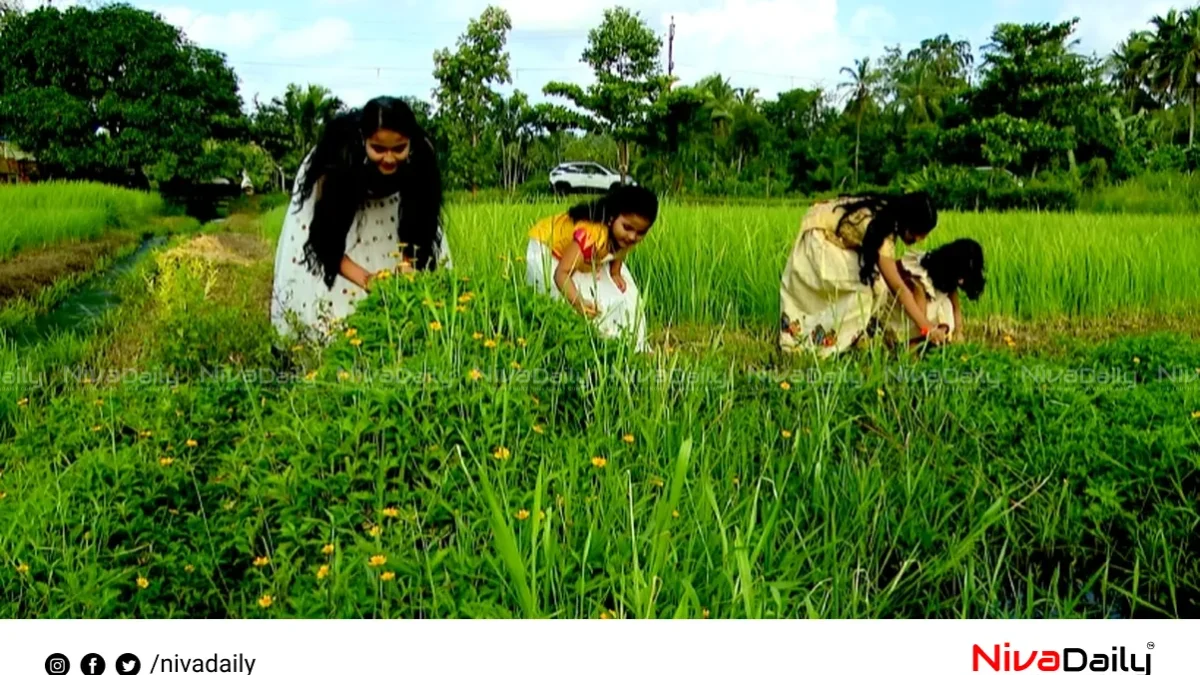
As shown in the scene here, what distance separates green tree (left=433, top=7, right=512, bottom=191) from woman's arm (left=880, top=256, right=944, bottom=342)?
3.93ft

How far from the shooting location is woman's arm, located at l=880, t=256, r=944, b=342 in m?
2.82

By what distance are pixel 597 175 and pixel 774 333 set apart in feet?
2.54

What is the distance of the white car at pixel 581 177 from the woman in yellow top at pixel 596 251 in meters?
0.23

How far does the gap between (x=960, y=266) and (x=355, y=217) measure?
176cm

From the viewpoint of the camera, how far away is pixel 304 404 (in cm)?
183

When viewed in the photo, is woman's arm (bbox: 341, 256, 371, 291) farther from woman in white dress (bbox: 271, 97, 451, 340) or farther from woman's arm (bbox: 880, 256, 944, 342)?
woman's arm (bbox: 880, 256, 944, 342)

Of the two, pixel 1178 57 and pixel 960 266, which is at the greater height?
pixel 1178 57

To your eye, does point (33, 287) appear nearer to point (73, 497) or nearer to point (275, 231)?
point (275, 231)

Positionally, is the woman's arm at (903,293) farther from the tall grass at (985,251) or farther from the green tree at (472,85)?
the green tree at (472,85)
